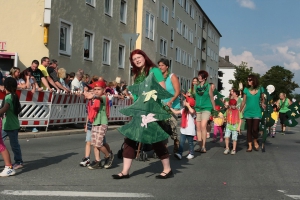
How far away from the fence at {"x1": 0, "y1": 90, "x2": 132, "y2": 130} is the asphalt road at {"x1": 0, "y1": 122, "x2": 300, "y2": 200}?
9.86 ft

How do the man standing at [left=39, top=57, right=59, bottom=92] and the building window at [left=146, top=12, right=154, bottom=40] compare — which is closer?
the man standing at [left=39, top=57, right=59, bottom=92]

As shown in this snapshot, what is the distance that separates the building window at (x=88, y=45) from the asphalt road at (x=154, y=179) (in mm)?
14079

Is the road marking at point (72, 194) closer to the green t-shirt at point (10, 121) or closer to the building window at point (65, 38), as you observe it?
the green t-shirt at point (10, 121)

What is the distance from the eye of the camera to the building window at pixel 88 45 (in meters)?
23.1

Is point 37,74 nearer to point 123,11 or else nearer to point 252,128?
point 252,128

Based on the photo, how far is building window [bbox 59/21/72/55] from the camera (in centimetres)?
2031

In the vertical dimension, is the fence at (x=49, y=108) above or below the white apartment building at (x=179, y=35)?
below

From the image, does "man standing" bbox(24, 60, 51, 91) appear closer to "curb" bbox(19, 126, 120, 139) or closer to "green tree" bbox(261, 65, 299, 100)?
"curb" bbox(19, 126, 120, 139)

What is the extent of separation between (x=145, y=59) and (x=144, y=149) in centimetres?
260

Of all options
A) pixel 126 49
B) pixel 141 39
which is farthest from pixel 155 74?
pixel 141 39

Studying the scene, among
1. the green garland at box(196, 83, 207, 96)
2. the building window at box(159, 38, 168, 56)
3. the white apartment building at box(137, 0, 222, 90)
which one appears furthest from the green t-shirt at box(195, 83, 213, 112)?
the building window at box(159, 38, 168, 56)

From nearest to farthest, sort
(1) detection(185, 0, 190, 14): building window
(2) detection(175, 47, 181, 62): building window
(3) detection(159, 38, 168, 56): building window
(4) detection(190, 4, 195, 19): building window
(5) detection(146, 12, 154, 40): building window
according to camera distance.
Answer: (5) detection(146, 12, 154, 40): building window
(3) detection(159, 38, 168, 56): building window
(2) detection(175, 47, 181, 62): building window
(1) detection(185, 0, 190, 14): building window
(4) detection(190, 4, 195, 19): building window

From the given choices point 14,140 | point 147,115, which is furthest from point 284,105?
point 14,140

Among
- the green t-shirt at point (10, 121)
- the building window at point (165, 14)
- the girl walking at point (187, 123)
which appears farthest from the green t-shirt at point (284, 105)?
the building window at point (165, 14)
